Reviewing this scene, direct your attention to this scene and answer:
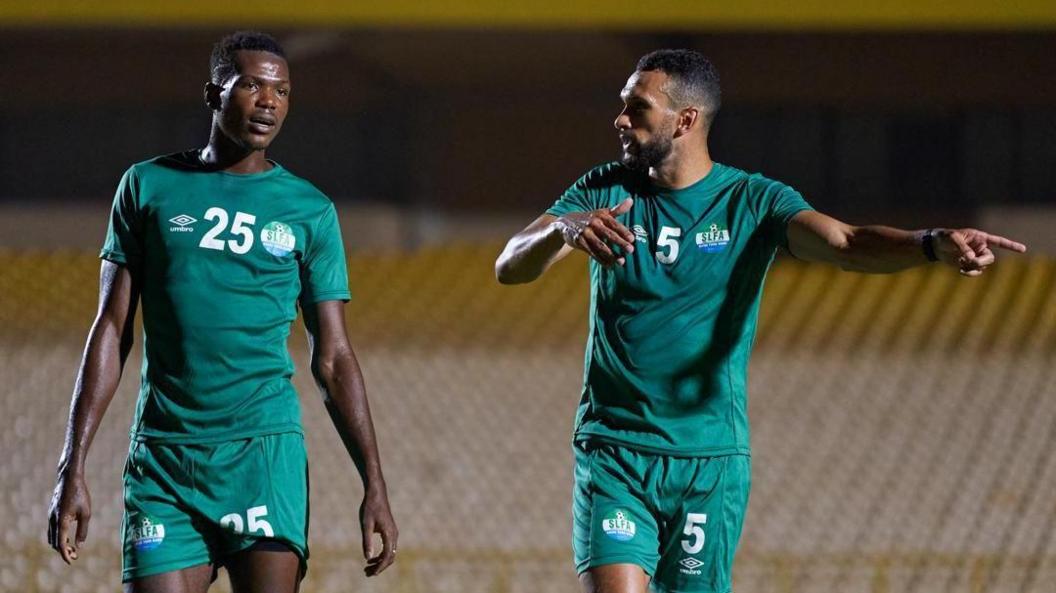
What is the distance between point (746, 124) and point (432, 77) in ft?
10.3

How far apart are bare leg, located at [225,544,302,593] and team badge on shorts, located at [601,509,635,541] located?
0.80 meters

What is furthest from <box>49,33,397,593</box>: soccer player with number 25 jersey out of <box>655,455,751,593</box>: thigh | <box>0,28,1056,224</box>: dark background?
<box>0,28,1056,224</box>: dark background

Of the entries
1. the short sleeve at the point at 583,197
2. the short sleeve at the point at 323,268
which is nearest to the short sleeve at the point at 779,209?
the short sleeve at the point at 583,197

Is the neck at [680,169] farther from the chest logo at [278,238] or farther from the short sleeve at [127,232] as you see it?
the short sleeve at [127,232]

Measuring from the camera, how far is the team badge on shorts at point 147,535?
3105mm

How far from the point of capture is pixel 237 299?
320 cm

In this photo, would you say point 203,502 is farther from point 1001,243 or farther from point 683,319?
point 1001,243

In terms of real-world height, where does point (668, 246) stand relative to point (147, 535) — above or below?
above

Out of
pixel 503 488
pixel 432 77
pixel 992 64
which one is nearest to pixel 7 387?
pixel 503 488

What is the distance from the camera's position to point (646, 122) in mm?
3549

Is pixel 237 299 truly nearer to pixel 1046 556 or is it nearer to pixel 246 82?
pixel 246 82

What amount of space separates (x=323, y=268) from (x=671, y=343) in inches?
36.3

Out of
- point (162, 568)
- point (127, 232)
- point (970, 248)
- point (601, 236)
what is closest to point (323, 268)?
point (127, 232)

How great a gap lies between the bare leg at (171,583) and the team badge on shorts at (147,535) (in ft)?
0.23
